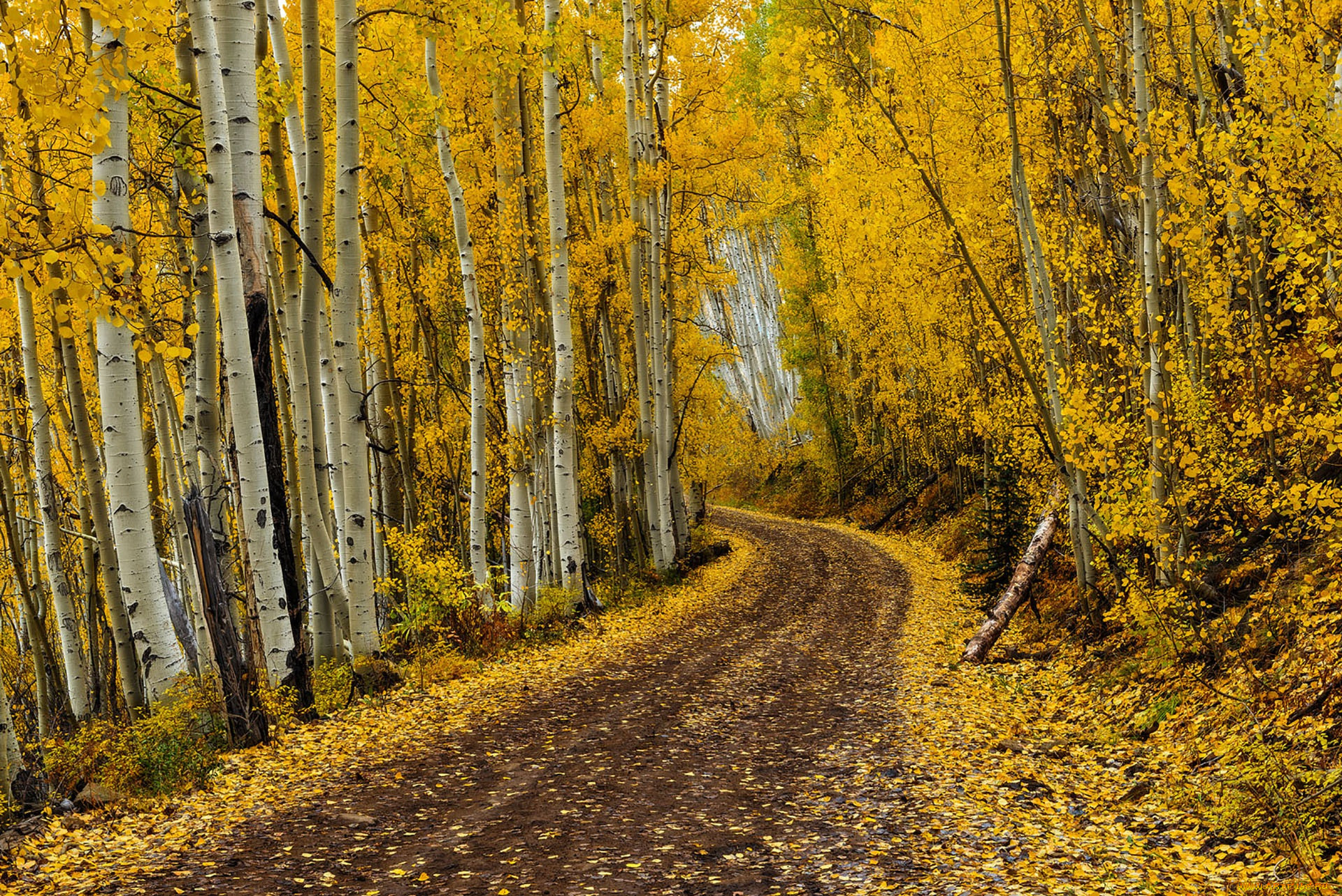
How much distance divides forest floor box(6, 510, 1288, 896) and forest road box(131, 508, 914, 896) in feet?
0.07

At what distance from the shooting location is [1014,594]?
11.0 m

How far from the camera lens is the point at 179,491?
11.1m

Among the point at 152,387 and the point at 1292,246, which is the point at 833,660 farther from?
the point at 152,387

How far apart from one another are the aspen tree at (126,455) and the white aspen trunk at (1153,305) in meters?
7.43

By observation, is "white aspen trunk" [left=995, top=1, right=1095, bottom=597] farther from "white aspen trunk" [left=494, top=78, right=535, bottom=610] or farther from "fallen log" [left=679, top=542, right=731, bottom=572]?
"fallen log" [left=679, top=542, right=731, bottom=572]

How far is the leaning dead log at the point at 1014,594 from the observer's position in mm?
10039

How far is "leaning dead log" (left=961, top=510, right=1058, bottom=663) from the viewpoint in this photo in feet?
32.9

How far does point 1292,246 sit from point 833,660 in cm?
680

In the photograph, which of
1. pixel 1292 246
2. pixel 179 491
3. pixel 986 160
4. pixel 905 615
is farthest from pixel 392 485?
pixel 1292 246

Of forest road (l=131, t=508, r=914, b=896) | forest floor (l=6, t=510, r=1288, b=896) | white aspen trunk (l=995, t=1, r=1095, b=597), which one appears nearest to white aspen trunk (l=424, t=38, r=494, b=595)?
forest floor (l=6, t=510, r=1288, b=896)

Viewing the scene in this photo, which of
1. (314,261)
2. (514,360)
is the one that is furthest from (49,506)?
(514,360)

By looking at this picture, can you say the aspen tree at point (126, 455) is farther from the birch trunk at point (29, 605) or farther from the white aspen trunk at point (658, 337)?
the white aspen trunk at point (658, 337)

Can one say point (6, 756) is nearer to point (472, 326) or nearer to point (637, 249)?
point (472, 326)

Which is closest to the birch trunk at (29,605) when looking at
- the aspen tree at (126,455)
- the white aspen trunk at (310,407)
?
the white aspen trunk at (310,407)
